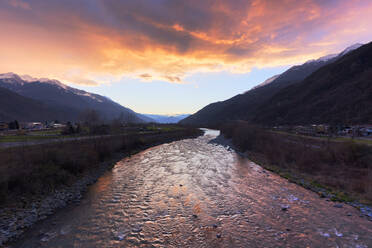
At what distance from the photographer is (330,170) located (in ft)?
65.6

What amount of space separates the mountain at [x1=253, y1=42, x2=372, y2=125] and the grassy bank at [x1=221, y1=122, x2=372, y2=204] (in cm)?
3777

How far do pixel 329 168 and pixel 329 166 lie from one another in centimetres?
55

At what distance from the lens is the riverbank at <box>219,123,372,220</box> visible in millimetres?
14497

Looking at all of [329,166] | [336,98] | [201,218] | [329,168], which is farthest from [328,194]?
[336,98]

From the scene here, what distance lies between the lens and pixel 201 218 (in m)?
11.5

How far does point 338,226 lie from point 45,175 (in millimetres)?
22129

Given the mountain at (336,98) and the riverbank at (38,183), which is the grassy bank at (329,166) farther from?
the mountain at (336,98)

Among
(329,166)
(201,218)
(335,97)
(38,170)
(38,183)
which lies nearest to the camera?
(201,218)

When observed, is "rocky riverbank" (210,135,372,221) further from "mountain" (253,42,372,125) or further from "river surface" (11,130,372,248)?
"mountain" (253,42,372,125)

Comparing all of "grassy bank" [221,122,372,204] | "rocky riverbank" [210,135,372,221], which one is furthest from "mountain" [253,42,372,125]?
"rocky riverbank" [210,135,372,221]

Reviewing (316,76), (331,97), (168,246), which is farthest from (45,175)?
(316,76)

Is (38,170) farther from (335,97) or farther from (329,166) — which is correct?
(335,97)

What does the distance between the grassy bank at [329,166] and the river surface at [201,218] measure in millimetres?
2414

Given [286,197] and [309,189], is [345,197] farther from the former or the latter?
[286,197]
